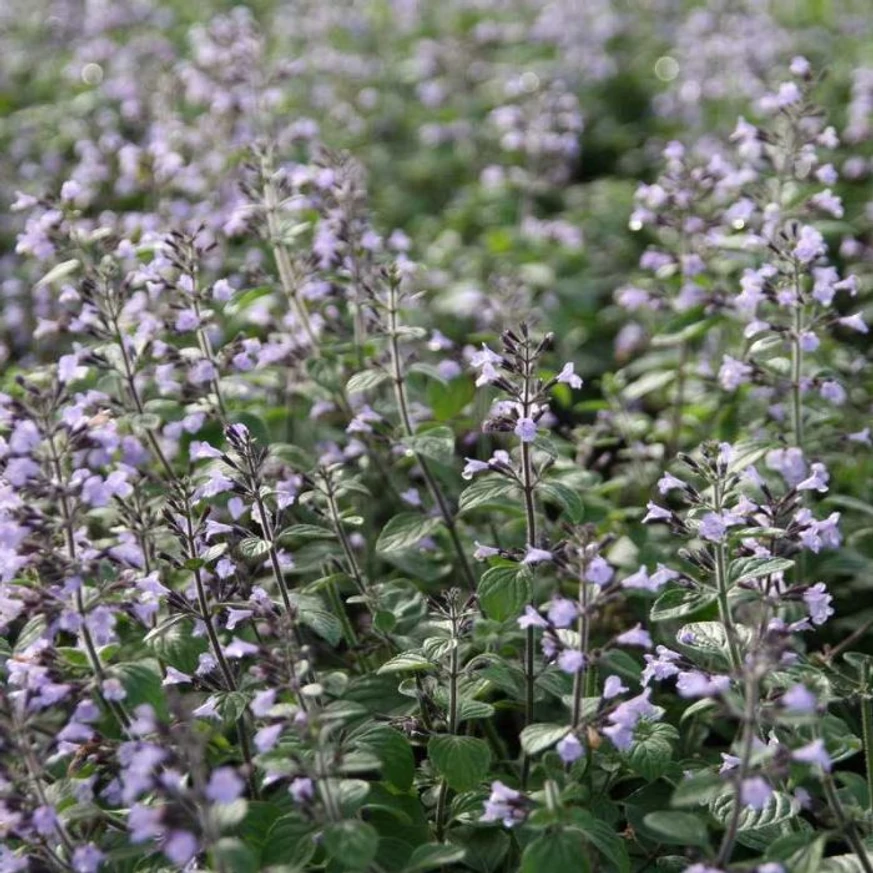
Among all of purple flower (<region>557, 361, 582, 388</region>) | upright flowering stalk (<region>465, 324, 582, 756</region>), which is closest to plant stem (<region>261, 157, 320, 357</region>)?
upright flowering stalk (<region>465, 324, 582, 756</region>)

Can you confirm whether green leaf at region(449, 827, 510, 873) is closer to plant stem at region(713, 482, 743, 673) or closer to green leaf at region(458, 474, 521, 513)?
plant stem at region(713, 482, 743, 673)

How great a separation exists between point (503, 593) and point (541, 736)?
21.7 inches

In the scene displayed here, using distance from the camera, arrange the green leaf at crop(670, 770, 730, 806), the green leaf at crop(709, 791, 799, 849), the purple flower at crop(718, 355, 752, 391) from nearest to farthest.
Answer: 1. the green leaf at crop(670, 770, 730, 806)
2. the green leaf at crop(709, 791, 799, 849)
3. the purple flower at crop(718, 355, 752, 391)

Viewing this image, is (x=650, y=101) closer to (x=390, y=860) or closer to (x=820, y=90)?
(x=820, y=90)

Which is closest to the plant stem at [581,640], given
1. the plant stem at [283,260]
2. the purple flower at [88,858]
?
the purple flower at [88,858]

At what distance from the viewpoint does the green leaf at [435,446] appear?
14.8 feet

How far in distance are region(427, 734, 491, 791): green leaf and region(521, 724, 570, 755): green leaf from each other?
25 centimetres

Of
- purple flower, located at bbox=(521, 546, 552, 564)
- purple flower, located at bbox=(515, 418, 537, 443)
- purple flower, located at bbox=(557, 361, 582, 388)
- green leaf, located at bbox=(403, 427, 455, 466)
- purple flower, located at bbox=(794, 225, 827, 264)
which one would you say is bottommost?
green leaf, located at bbox=(403, 427, 455, 466)

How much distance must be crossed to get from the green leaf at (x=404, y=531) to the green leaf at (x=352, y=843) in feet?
4.84

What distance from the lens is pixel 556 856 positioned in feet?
10.8

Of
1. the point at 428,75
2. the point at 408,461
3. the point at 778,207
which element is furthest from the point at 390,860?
the point at 428,75

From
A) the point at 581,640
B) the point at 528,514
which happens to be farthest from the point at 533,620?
the point at 528,514

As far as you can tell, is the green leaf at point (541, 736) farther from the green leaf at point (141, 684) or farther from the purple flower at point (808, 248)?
the purple flower at point (808, 248)

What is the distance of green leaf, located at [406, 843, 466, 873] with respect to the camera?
3342 mm
